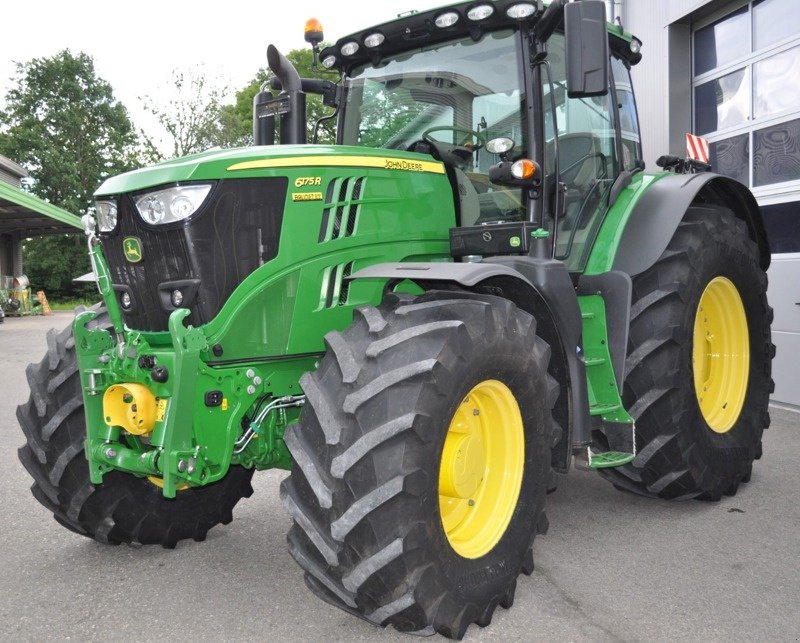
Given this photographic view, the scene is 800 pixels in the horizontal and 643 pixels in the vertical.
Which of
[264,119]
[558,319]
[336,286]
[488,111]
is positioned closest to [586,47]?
[488,111]

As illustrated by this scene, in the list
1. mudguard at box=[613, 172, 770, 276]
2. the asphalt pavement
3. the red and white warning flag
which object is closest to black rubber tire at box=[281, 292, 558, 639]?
the asphalt pavement

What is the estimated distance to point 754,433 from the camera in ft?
15.0

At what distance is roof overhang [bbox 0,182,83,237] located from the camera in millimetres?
22906

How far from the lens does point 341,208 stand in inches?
123

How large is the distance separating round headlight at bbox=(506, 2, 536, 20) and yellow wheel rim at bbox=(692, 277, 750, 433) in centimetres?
196

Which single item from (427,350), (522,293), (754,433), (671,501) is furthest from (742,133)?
(427,350)

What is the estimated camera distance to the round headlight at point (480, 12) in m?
3.55

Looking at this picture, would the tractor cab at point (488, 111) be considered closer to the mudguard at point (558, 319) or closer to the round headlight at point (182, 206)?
the mudguard at point (558, 319)

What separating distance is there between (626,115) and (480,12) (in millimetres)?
1472

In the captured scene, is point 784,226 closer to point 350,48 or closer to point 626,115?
point 626,115

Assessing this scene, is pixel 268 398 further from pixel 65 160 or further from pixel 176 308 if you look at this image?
pixel 65 160

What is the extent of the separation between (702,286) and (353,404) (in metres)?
2.46

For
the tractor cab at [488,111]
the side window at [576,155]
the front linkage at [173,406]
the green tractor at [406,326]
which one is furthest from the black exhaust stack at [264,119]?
the side window at [576,155]

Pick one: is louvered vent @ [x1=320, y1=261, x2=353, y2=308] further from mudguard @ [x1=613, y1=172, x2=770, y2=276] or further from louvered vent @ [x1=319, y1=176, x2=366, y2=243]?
mudguard @ [x1=613, y1=172, x2=770, y2=276]
